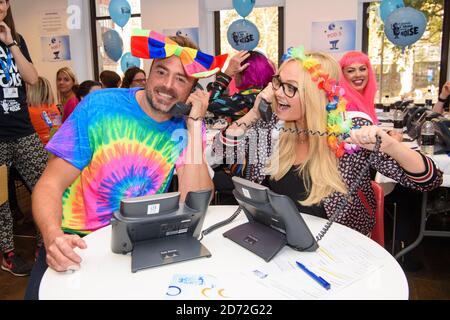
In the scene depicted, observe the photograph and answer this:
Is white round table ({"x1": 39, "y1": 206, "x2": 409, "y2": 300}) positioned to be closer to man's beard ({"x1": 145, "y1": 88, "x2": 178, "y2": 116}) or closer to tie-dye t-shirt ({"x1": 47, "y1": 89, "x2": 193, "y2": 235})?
tie-dye t-shirt ({"x1": 47, "y1": 89, "x2": 193, "y2": 235})

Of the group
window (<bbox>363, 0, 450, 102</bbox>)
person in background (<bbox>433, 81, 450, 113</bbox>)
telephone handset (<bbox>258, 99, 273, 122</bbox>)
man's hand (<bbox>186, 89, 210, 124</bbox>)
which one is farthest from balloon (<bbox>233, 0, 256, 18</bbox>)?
man's hand (<bbox>186, 89, 210, 124</bbox>)

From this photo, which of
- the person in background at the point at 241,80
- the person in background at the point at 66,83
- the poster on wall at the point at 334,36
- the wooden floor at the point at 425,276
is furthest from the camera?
the poster on wall at the point at 334,36

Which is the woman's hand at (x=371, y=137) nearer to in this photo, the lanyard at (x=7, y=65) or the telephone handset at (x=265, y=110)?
the telephone handset at (x=265, y=110)

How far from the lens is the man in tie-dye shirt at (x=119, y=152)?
5.38 feet

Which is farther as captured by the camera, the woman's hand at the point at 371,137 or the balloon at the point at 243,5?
the balloon at the point at 243,5

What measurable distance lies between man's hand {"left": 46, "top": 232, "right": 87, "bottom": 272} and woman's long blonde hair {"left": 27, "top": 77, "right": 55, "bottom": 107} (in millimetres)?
3587

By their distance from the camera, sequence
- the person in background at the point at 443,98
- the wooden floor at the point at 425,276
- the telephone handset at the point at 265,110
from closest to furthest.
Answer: the telephone handset at the point at 265,110
the wooden floor at the point at 425,276
the person in background at the point at 443,98

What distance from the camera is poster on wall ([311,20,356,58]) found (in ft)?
22.9

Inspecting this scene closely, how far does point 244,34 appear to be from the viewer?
6820 millimetres

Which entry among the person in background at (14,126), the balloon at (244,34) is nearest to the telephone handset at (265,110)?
the person in background at (14,126)

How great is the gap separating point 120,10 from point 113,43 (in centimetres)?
61

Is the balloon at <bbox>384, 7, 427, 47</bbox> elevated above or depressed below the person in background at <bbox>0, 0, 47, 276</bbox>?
above

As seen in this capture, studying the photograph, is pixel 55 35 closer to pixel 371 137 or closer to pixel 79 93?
pixel 79 93
